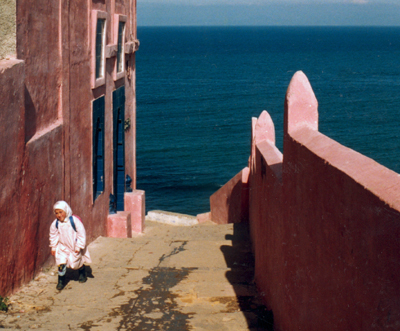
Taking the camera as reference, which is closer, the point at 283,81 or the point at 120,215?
the point at 120,215

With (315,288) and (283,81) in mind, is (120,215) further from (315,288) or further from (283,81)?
(283,81)

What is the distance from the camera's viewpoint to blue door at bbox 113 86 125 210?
47.1 feet

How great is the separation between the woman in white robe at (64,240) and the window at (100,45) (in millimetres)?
5135

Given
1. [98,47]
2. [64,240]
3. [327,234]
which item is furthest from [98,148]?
[327,234]

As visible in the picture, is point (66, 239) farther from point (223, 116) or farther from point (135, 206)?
point (223, 116)

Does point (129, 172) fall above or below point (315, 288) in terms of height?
below

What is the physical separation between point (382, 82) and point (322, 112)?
76.4ft

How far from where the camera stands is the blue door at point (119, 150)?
14.3m

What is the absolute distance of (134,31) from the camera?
1653 centimetres

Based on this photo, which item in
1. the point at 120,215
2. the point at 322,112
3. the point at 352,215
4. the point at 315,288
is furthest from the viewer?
the point at 322,112

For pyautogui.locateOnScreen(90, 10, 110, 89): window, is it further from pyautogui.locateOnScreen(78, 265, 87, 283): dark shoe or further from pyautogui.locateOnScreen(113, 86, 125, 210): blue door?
pyautogui.locateOnScreen(78, 265, 87, 283): dark shoe

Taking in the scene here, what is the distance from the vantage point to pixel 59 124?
9.20m

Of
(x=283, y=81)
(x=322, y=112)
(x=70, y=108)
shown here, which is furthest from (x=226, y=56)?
(x=70, y=108)

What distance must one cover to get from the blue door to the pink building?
3 cm
